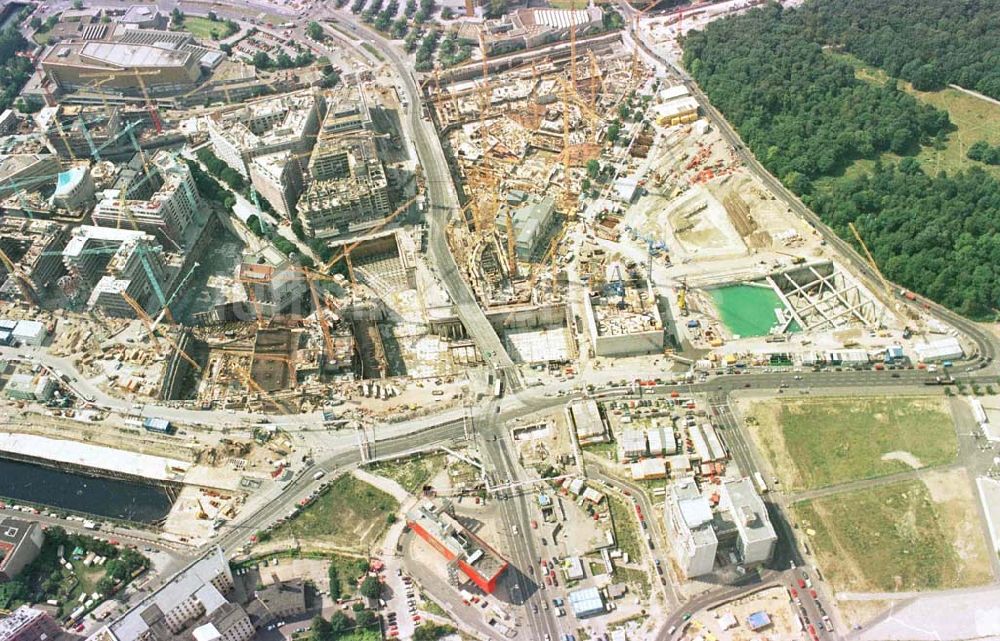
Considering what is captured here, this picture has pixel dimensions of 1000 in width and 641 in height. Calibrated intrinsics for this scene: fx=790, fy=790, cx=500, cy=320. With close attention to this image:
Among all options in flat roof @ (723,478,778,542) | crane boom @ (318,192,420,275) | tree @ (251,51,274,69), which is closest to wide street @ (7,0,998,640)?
flat roof @ (723,478,778,542)

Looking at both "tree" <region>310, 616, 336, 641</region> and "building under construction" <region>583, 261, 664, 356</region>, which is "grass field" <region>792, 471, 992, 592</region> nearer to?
"building under construction" <region>583, 261, 664, 356</region>

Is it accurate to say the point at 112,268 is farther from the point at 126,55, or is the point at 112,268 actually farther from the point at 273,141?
the point at 126,55

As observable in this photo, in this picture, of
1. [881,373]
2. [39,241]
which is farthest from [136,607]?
[881,373]

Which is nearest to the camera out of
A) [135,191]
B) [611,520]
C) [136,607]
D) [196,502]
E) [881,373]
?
[136,607]

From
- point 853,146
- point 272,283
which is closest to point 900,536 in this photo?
point 853,146

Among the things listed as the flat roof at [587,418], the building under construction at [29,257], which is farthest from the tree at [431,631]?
the building under construction at [29,257]

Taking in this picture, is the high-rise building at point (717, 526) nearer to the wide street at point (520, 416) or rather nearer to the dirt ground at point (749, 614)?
the wide street at point (520, 416)

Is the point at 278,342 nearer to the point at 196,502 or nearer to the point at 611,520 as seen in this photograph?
the point at 196,502
